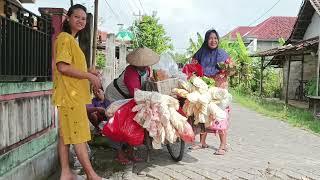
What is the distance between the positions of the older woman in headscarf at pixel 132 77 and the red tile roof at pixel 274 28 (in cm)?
4337

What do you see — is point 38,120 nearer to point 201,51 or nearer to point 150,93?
point 150,93

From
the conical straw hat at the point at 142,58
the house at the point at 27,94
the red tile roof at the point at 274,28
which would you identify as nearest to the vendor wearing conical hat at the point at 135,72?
the conical straw hat at the point at 142,58

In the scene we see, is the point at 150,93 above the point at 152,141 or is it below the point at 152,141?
above

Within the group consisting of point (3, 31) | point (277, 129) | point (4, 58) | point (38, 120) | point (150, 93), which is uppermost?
point (3, 31)

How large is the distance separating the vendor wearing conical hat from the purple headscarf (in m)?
1.12

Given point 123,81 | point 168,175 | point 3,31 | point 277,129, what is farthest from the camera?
point 277,129

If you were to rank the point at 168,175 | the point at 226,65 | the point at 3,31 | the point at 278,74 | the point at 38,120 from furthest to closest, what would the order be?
the point at 278,74 < the point at 226,65 < the point at 168,175 < the point at 38,120 < the point at 3,31

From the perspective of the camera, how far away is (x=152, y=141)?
5.30m

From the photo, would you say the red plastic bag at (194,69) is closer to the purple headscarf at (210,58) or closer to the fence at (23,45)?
the purple headscarf at (210,58)

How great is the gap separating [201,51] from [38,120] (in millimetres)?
2947

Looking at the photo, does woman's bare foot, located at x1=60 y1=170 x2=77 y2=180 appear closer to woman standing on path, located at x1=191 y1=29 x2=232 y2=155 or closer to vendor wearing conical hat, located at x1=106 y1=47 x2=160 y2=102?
vendor wearing conical hat, located at x1=106 y1=47 x2=160 y2=102

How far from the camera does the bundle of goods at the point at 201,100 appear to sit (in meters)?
5.64

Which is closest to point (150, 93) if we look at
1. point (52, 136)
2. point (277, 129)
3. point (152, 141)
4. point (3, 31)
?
point (152, 141)

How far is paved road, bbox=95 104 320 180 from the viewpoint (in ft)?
18.1
